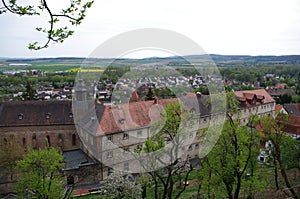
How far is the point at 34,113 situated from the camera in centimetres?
2669

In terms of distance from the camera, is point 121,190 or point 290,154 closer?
point 121,190

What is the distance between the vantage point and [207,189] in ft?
49.3

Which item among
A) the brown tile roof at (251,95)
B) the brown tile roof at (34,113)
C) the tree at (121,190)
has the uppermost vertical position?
the brown tile roof at (251,95)

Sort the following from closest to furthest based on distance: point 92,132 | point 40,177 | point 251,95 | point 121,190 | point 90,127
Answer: point 40,177, point 121,190, point 92,132, point 90,127, point 251,95

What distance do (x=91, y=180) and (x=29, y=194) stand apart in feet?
23.8

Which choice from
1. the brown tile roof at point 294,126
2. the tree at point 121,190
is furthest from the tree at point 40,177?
the brown tile roof at point 294,126

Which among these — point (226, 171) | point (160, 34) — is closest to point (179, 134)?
point (226, 171)

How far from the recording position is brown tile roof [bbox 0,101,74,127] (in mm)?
26109

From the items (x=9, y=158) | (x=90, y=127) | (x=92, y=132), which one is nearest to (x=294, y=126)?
(x=92, y=132)

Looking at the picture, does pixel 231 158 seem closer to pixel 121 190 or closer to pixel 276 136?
pixel 276 136

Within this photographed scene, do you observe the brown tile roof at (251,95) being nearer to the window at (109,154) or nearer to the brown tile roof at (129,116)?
the brown tile roof at (129,116)

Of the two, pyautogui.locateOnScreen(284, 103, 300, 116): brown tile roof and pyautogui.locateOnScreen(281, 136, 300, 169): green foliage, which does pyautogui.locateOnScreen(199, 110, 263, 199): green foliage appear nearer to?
pyautogui.locateOnScreen(281, 136, 300, 169): green foliage

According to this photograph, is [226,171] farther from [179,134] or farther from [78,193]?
[78,193]

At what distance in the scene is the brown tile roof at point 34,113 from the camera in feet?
85.7
